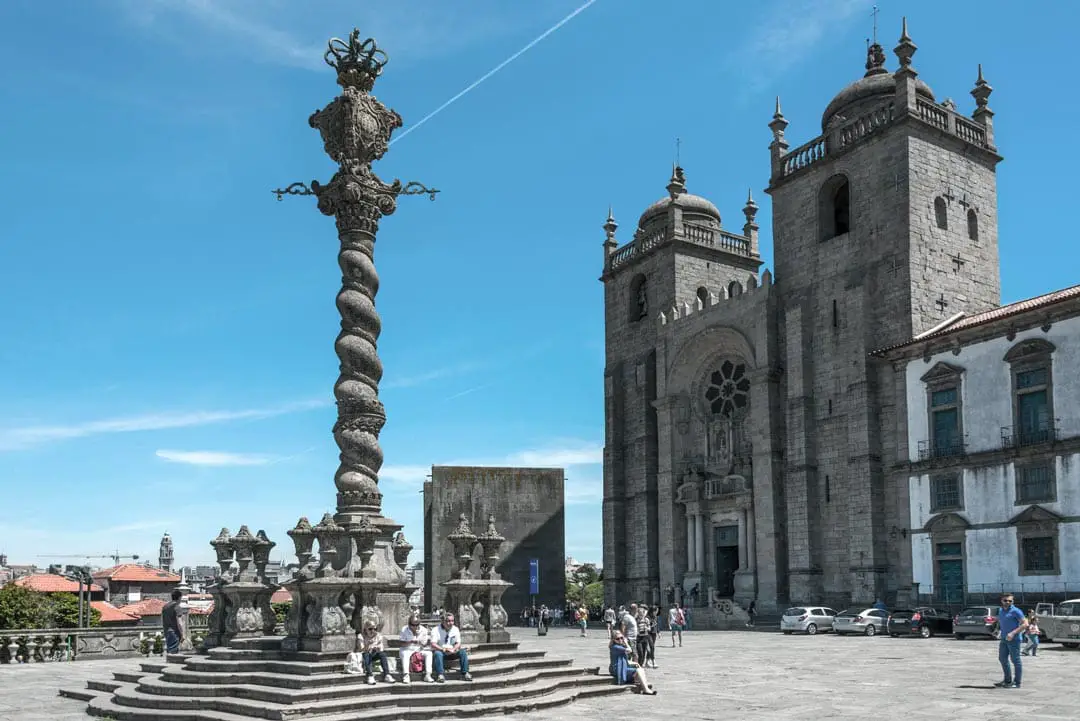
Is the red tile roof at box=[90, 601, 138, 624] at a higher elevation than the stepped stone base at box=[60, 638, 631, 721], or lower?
lower

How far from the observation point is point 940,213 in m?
40.2

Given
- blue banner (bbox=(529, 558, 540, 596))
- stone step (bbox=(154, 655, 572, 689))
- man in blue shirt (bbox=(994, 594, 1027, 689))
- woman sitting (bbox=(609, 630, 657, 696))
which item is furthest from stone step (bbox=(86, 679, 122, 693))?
blue banner (bbox=(529, 558, 540, 596))

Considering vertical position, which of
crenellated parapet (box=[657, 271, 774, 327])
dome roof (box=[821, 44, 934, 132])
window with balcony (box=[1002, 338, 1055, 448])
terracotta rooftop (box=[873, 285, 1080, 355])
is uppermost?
dome roof (box=[821, 44, 934, 132])

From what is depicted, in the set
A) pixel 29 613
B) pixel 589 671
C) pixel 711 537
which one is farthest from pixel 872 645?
pixel 29 613

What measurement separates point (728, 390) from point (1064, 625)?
73.5ft

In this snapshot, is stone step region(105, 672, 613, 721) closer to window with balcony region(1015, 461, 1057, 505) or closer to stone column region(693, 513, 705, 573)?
window with balcony region(1015, 461, 1057, 505)

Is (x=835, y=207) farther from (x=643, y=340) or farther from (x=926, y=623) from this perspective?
(x=926, y=623)

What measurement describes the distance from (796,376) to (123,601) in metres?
77.9

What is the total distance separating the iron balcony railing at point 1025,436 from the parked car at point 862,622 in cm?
679

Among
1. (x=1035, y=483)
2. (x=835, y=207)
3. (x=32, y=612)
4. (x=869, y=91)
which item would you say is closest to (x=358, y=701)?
(x=1035, y=483)

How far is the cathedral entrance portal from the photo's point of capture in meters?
46.0

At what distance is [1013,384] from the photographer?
34062mm

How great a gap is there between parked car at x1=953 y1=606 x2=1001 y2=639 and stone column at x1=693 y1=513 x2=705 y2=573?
16414mm

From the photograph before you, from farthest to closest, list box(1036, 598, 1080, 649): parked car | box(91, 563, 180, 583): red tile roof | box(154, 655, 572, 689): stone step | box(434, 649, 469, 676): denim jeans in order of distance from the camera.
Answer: box(91, 563, 180, 583): red tile roof < box(1036, 598, 1080, 649): parked car < box(434, 649, 469, 676): denim jeans < box(154, 655, 572, 689): stone step
